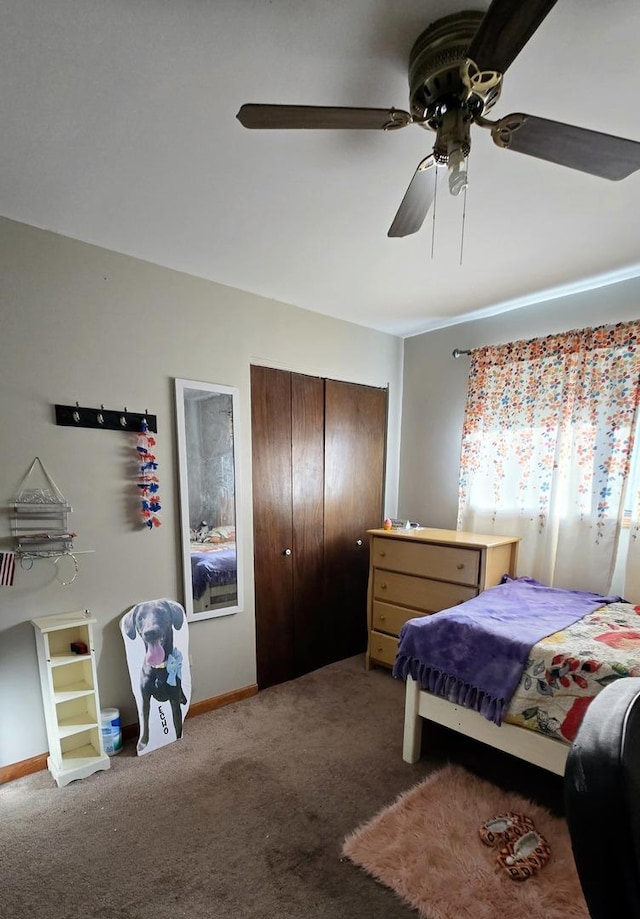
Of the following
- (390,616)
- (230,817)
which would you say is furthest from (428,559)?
(230,817)


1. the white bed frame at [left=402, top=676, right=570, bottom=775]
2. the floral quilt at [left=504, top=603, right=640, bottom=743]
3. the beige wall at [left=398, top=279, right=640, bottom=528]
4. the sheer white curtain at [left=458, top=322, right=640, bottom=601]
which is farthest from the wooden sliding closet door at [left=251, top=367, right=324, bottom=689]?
the floral quilt at [left=504, top=603, right=640, bottom=743]

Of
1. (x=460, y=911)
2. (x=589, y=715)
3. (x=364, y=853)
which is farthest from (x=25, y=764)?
(x=589, y=715)

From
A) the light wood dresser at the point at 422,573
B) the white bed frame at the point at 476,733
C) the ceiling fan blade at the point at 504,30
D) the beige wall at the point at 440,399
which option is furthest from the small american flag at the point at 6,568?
the beige wall at the point at 440,399

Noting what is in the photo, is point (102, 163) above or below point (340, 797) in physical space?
above

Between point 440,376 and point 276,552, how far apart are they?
5.98 ft

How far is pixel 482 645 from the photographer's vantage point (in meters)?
1.70

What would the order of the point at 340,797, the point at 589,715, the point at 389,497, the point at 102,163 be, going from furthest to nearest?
1. the point at 389,497
2. the point at 340,797
3. the point at 102,163
4. the point at 589,715

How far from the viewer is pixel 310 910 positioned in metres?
1.26

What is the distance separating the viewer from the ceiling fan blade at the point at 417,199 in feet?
3.72

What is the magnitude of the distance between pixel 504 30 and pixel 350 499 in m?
2.57

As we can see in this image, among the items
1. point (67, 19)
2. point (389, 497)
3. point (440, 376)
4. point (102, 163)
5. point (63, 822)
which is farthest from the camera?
point (389, 497)

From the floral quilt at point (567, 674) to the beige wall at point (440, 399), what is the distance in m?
1.49

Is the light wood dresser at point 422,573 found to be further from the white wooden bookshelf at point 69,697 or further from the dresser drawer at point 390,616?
the white wooden bookshelf at point 69,697

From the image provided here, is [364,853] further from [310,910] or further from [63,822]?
[63,822]
